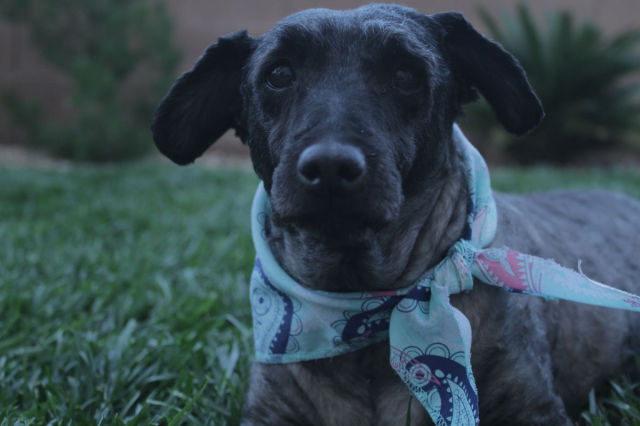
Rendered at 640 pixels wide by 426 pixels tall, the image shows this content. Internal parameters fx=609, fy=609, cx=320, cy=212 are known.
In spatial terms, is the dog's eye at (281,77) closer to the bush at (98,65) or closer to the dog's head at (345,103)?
the dog's head at (345,103)

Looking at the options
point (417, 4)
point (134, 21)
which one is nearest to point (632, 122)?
point (417, 4)

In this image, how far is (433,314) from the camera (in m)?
1.81

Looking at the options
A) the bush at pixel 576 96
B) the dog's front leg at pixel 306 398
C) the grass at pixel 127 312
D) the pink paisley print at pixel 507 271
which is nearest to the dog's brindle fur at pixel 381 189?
the dog's front leg at pixel 306 398

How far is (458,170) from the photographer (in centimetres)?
208

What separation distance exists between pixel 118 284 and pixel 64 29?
7.08 metres

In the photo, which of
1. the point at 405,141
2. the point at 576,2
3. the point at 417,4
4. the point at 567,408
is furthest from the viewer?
the point at 576,2

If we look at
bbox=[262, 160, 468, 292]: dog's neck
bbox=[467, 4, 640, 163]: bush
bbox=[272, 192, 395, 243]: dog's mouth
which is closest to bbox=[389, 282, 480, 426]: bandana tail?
bbox=[262, 160, 468, 292]: dog's neck

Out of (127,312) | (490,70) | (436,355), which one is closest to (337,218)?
(436,355)

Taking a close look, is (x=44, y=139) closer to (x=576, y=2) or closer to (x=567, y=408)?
(x=567, y=408)

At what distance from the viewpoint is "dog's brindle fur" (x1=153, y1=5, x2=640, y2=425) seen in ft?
5.50

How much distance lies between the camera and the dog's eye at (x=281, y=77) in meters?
1.93

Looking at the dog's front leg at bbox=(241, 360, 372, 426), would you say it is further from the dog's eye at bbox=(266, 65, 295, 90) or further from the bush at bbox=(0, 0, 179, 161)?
the bush at bbox=(0, 0, 179, 161)

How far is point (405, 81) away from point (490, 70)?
0.38 m

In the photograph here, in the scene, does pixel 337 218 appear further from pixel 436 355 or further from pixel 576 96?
pixel 576 96
